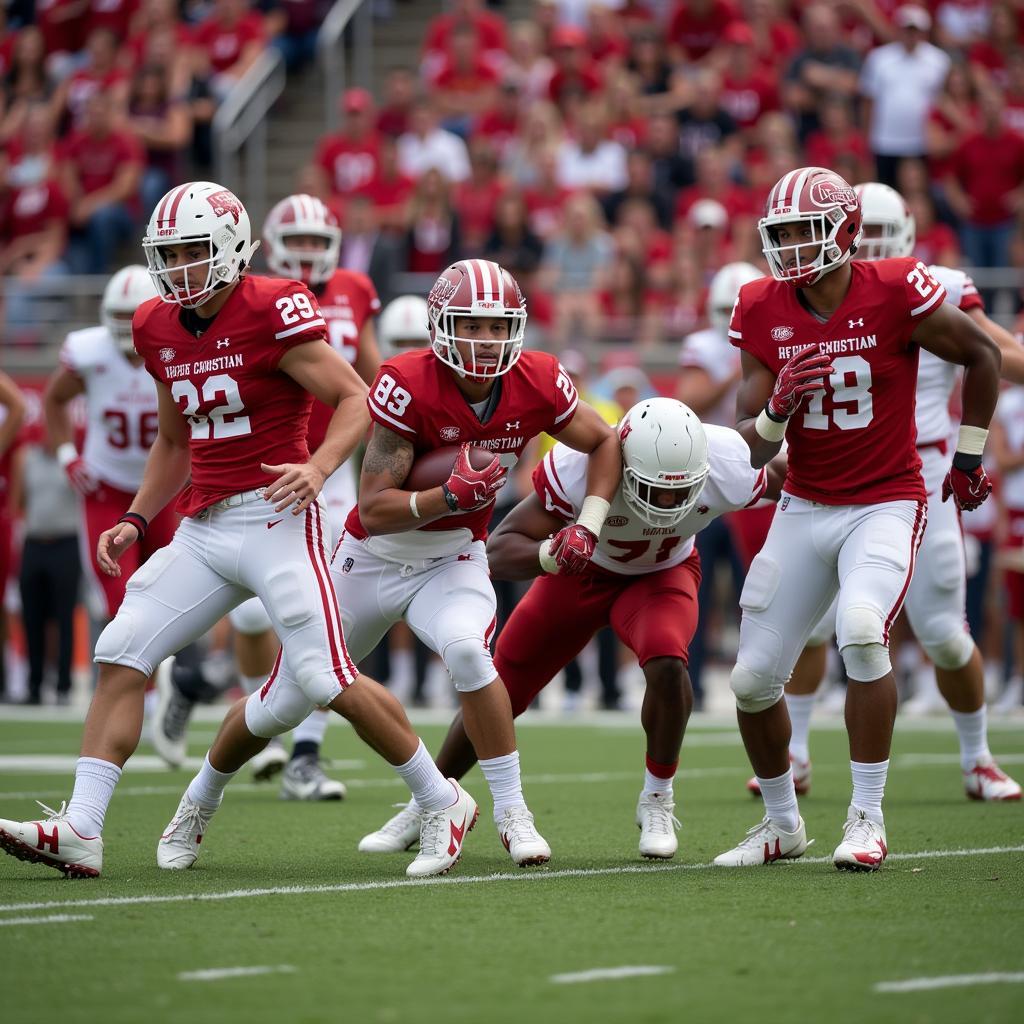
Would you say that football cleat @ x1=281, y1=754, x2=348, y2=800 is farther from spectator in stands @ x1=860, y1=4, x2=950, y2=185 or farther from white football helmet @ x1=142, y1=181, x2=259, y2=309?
spectator in stands @ x1=860, y1=4, x2=950, y2=185

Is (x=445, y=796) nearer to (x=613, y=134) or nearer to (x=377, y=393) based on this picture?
(x=377, y=393)

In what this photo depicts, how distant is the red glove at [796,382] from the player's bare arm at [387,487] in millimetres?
1051

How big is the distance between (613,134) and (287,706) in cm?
1022

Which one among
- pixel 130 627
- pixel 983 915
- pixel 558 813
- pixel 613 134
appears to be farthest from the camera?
pixel 613 134

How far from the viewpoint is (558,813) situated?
6871 millimetres

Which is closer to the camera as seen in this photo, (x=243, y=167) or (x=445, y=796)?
(x=445, y=796)

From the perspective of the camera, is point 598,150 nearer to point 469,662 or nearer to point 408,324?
point 408,324

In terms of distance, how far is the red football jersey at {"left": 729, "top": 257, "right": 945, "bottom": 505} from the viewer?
5.55m

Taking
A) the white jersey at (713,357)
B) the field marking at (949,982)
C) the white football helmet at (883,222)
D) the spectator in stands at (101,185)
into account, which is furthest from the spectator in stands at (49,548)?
the field marking at (949,982)

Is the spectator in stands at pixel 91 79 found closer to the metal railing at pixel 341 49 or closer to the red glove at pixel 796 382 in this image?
the metal railing at pixel 341 49

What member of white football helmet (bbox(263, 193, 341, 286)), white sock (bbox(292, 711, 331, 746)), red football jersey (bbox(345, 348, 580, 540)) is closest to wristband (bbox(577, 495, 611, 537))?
red football jersey (bbox(345, 348, 580, 540))

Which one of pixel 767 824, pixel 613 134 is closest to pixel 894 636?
pixel 613 134

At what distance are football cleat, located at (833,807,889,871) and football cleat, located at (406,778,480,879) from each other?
1092 mm

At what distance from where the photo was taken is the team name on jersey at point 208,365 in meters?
5.36
